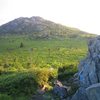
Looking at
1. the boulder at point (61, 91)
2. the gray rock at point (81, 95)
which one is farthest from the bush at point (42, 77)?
the gray rock at point (81, 95)

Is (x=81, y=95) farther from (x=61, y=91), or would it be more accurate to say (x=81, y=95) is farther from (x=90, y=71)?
(x=61, y=91)

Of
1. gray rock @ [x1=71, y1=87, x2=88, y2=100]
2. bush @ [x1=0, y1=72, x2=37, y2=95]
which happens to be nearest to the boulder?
bush @ [x1=0, y1=72, x2=37, y2=95]

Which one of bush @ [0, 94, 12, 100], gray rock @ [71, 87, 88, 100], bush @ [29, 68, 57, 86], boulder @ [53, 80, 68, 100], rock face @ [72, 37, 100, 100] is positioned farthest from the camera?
bush @ [29, 68, 57, 86]

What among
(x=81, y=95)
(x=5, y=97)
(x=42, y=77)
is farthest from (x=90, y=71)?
(x=5, y=97)

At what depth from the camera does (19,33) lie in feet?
649

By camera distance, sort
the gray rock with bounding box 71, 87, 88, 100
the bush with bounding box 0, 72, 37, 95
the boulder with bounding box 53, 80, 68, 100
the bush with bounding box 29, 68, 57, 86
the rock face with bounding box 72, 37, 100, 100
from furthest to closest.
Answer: the bush with bounding box 29, 68, 57, 86
the bush with bounding box 0, 72, 37, 95
the boulder with bounding box 53, 80, 68, 100
the rock face with bounding box 72, 37, 100, 100
the gray rock with bounding box 71, 87, 88, 100

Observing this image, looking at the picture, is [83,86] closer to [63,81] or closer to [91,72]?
[91,72]

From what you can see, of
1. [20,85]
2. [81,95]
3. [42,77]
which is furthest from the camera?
[42,77]

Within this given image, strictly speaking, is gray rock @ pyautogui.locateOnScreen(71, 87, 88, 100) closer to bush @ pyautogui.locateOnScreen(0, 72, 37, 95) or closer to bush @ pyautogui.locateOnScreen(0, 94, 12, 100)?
bush @ pyautogui.locateOnScreen(0, 72, 37, 95)

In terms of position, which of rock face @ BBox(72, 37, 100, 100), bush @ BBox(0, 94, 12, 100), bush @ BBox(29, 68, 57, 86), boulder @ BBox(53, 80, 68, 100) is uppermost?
rock face @ BBox(72, 37, 100, 100)

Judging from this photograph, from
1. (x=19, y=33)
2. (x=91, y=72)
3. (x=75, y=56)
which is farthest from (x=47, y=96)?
(x=19, y=33)

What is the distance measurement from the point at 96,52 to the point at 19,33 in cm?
15474

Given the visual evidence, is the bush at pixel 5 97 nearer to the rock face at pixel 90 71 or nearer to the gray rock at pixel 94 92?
the rock face at pixel 90 71

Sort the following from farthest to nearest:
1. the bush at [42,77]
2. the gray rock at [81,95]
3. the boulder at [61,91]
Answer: the bush at [42,77]
the boulder at [61,91]
the gray rock at [81,95]
